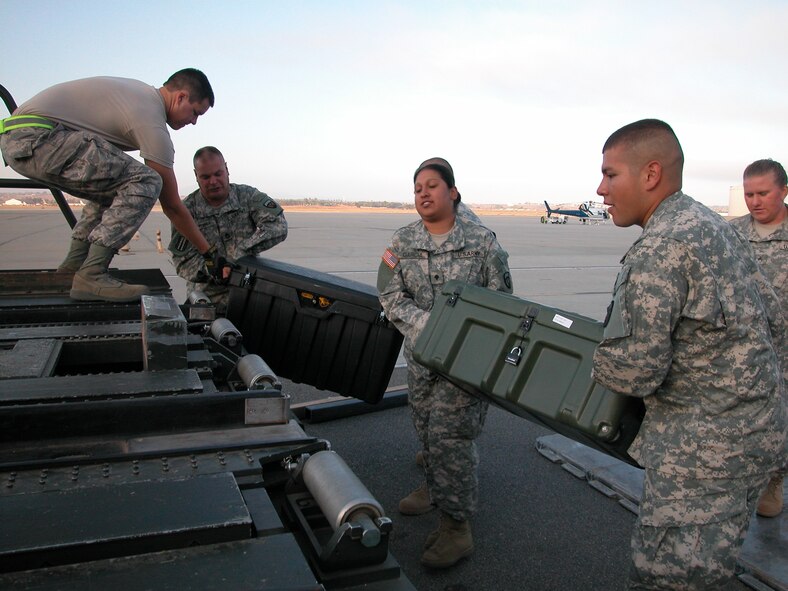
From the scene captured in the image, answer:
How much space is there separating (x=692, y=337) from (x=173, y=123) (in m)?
2.52

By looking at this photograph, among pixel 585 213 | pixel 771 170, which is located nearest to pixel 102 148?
pixel 771 170

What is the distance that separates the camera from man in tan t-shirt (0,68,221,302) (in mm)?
3025

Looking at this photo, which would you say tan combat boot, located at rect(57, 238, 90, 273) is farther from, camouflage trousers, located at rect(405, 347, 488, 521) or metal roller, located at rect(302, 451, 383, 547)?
metal roller, located at rect(302, 451, 383, 547)

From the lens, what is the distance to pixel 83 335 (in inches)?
101

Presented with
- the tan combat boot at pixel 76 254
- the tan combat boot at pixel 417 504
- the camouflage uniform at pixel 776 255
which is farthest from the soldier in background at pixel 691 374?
the tan combat boot at pixel 76 254

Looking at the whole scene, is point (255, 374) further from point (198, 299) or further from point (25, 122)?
point (25, 122)

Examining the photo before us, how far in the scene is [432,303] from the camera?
3.22 metres

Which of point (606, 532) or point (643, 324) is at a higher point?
point (643, 324)

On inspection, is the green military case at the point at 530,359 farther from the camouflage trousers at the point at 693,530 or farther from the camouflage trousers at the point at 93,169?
the camouflage trousers at the point at 93,169

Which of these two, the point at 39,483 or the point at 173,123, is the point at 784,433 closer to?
the point at 39,483

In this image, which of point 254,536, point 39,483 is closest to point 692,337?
point 254,536

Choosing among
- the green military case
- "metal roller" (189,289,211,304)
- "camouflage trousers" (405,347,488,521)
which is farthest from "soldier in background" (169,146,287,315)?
the green military case

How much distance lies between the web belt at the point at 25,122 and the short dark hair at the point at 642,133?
7.87 ft

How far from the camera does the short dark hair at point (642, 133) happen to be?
191cm
